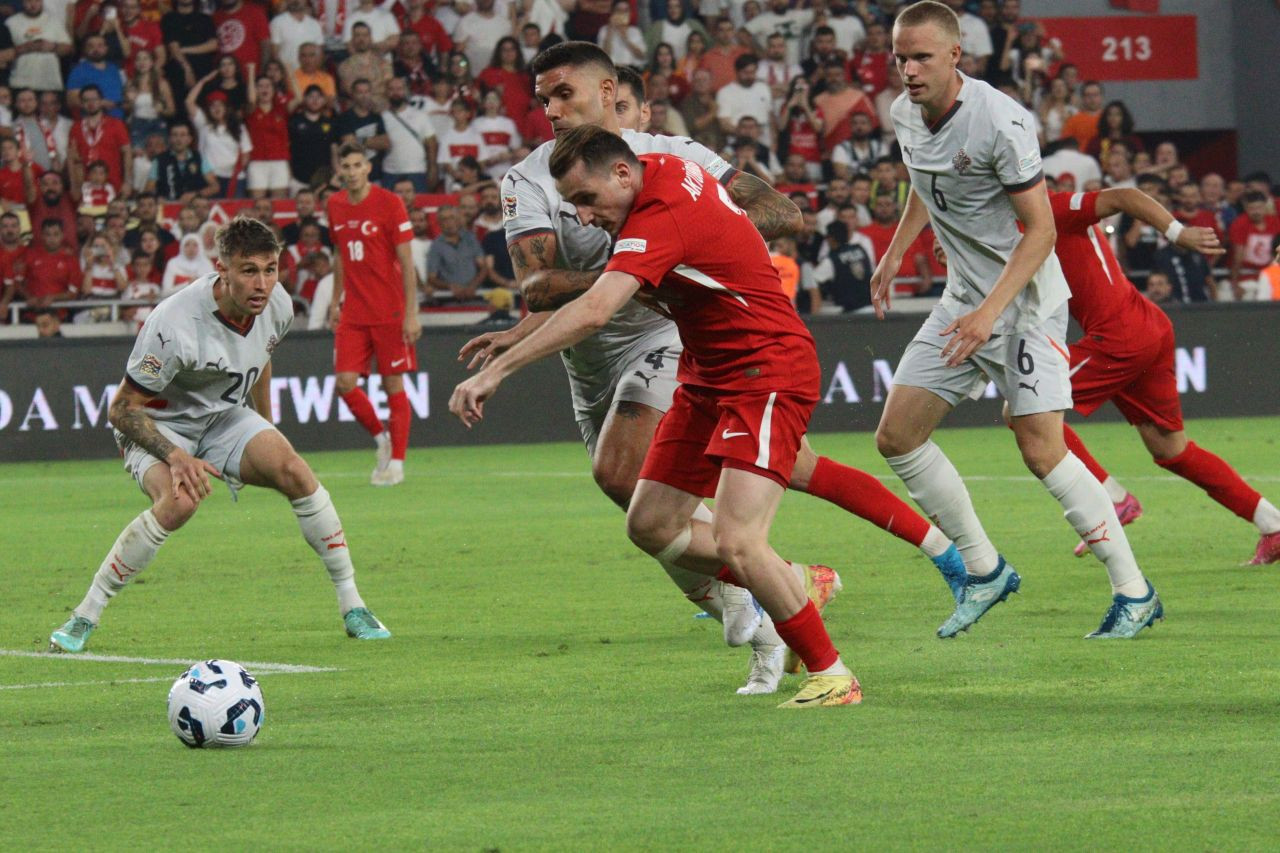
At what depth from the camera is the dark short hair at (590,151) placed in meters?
5.81

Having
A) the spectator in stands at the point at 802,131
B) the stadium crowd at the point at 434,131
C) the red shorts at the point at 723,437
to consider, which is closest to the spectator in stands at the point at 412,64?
the stadium crowd at the point at 434,131

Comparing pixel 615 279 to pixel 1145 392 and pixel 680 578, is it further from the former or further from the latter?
pixel 1145 392

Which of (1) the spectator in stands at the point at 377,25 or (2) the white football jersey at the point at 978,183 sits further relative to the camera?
(1) the spectator in stands at the point at 377,25

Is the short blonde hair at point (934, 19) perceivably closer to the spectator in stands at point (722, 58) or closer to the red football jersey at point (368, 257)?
the red football jersey at point (368, 257)

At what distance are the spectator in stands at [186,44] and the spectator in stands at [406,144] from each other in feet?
6.51

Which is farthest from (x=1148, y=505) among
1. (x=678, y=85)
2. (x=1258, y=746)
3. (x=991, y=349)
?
(x=678, y=85)

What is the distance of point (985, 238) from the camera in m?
7.61

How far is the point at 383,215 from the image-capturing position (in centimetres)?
1571

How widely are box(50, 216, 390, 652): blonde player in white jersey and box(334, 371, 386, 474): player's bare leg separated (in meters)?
7.15

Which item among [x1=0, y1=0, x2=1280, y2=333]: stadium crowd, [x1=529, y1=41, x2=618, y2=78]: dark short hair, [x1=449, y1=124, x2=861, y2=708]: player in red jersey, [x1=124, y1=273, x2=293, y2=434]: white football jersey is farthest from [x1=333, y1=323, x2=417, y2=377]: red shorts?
[x1=449, y1=124, x2=861, y2=708]: player in red jersey

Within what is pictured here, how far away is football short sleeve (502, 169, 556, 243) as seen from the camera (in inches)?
291

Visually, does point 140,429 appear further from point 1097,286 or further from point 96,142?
point 96,142

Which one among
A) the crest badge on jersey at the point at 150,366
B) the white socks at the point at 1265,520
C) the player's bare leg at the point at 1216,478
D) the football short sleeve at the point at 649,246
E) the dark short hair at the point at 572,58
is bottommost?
the white socks at the point at 1265,520

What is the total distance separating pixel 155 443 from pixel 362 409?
789cm
